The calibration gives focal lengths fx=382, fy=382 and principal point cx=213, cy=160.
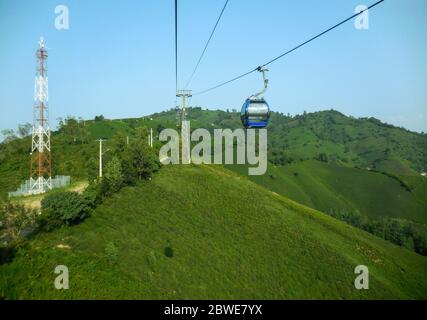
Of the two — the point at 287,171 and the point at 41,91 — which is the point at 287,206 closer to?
the point at 41,91

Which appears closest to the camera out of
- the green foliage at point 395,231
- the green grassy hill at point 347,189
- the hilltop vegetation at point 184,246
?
the hilltop vegetation at point 184,246

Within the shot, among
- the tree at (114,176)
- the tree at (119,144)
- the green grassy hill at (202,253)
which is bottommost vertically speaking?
the green grassy hill at (202,253)

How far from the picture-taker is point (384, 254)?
6072 centimetres

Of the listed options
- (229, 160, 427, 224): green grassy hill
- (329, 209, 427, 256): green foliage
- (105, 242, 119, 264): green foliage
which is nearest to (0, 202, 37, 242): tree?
(105, 242, 119, 264): green foliage

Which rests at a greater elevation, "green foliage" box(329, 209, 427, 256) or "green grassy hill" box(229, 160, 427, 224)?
"green grassy hill" box(229, 160, 427, 224)

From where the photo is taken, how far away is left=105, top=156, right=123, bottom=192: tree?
168ft

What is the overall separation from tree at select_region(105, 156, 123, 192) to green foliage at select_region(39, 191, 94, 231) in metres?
10.5

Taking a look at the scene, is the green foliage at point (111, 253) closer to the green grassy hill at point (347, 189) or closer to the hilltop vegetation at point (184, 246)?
the hilltop vegetation at point (184, 246)

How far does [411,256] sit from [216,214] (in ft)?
147

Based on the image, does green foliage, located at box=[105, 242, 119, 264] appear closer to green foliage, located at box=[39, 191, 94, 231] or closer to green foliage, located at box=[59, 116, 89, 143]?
green foliage, located at box=[39, 191, 94, 231]

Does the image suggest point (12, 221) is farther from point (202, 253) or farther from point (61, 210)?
point (202, 253)

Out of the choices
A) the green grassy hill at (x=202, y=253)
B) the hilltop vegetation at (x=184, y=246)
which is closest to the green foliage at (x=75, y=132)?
the hilltop vegetation at (x=184, y=246)

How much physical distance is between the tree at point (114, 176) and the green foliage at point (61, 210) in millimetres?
10497

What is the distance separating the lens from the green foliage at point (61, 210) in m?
35.8
